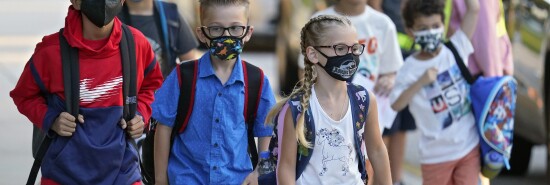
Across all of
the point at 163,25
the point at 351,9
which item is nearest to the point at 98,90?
the point at 163,25

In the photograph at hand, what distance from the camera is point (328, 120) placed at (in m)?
5.79

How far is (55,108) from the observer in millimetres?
5906

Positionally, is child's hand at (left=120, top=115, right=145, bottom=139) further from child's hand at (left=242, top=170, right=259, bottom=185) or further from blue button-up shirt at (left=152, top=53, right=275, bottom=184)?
child's hand at (left=242, top=170, right=259, bottom=185)

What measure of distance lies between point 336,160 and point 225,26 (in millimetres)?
871

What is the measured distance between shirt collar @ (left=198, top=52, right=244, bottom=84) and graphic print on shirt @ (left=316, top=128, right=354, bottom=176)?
0.64 m

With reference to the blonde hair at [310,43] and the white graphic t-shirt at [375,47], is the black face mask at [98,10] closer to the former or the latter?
the blonde hair at [310,43]

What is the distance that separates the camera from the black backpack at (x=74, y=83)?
19.1ft

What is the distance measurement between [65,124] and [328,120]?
1.03 m

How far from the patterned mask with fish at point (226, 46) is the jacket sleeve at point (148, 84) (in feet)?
0.86

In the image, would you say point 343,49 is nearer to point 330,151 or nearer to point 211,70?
point 330,151

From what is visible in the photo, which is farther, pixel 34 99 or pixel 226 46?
pixel 226 46

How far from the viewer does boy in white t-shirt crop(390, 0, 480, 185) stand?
25.5ft

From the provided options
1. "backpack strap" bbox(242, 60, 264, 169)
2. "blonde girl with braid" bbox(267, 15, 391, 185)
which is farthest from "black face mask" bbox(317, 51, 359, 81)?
"backpack strap" bbox(242, 60, 264, 169)

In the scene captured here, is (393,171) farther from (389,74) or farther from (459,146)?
(459,146)
